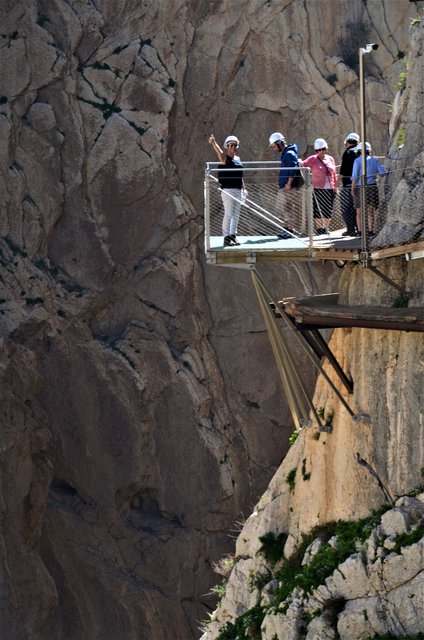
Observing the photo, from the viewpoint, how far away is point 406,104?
19.8 metres

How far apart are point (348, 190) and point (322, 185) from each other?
53.2 inches

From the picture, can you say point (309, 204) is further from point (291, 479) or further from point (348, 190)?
point (291, 479)

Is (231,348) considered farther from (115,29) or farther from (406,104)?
(406,104)

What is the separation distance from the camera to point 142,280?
40312 millimetres

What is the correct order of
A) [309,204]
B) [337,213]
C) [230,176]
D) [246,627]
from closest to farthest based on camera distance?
[309,204] → [246,627] → [337,213] → [230,176]

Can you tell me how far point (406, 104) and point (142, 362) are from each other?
2083 centimetres

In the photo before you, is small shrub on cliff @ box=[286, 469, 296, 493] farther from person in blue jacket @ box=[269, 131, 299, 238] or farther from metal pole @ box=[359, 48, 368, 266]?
metal pole @ box=[359, 48, 368, 266]

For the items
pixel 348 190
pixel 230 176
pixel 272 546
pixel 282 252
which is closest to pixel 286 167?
pixel 230 176

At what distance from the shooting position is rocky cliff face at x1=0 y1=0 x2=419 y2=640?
39.2m

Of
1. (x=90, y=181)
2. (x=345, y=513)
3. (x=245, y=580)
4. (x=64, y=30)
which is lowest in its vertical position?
(x=245, y=580)

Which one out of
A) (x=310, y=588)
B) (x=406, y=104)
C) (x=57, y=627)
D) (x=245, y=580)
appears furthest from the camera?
(x=57, y=627)

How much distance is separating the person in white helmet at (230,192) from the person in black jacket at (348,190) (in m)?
1.50

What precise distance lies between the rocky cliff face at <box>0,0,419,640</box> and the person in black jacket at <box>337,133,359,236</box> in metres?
18.6

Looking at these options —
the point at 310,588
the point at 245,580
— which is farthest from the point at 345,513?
the point at 245,580
